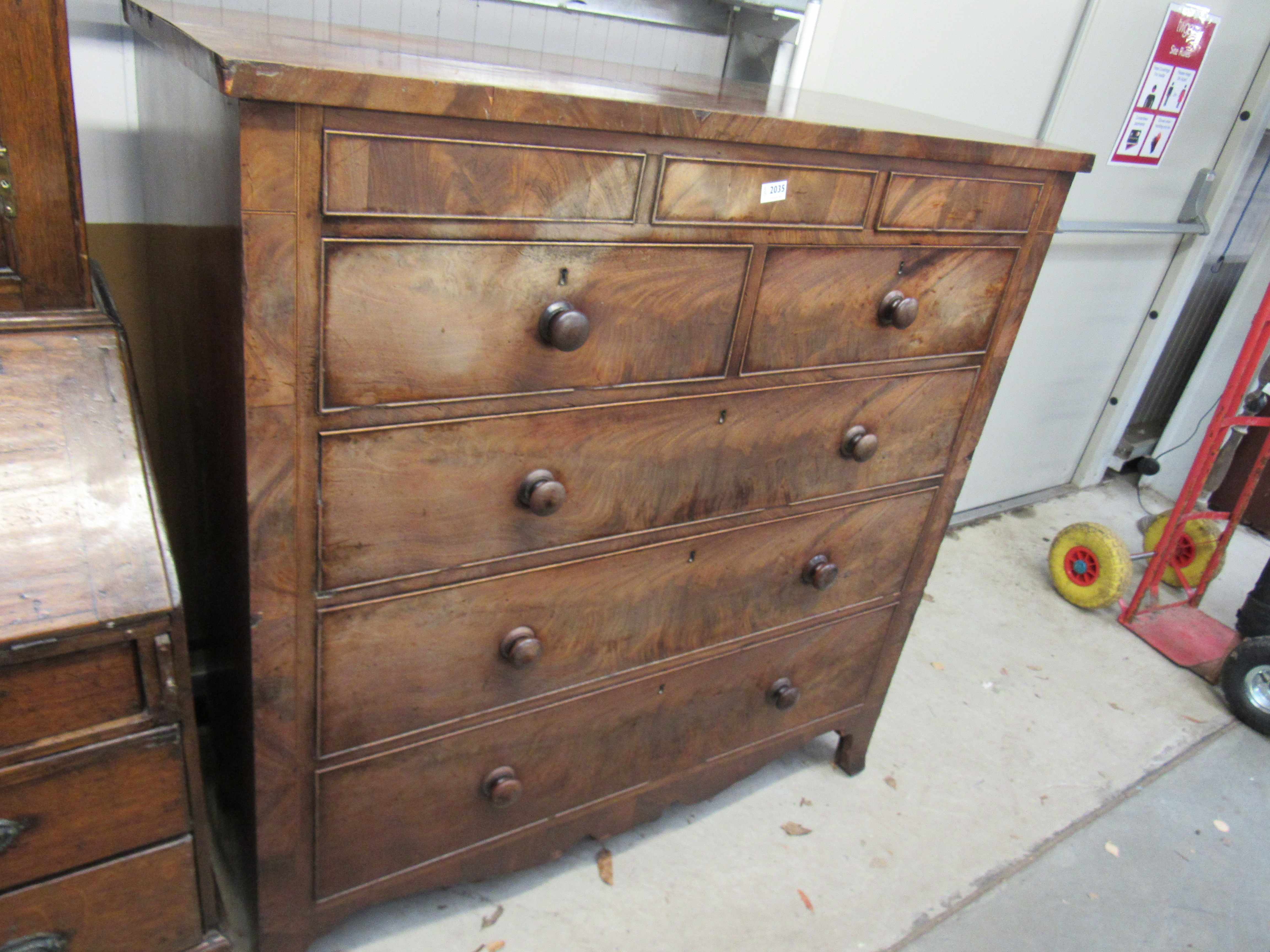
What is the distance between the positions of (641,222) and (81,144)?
0.96 meters

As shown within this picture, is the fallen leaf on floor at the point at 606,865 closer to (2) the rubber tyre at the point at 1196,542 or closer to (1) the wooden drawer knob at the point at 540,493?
(1) the wooden drawer knob at the point at 540,493

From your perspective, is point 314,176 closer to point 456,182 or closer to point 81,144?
point 456,182

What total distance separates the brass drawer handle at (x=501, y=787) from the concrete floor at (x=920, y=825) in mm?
321

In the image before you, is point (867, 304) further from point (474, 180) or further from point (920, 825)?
point (920, 825)

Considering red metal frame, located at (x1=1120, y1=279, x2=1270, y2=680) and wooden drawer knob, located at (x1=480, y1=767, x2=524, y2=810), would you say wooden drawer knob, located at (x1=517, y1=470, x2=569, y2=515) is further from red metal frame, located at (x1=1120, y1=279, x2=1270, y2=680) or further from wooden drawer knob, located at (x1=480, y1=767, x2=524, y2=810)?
red metal frame, located at (x1=1120, y1=279, x2=1270, y2=680)

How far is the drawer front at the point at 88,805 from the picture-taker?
879 mm

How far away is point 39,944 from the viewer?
37.9 inches

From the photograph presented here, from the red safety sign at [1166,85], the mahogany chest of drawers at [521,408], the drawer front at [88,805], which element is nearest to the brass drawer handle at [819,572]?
the mahogany chest of drawers at [521,408]

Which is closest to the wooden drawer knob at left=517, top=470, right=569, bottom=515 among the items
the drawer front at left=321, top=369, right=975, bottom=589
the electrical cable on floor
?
the drawer front at left=321, top=369, right=975, bottom=589

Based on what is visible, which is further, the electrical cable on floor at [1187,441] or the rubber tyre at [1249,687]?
the electrical cable on floor at [1187,441]

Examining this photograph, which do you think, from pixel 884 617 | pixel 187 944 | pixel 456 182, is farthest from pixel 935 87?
pixel 187 944

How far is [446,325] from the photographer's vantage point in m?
0.99

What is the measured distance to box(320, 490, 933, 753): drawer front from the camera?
1150mm

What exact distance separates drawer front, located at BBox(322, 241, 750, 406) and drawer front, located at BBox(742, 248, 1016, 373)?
0.07 meters
